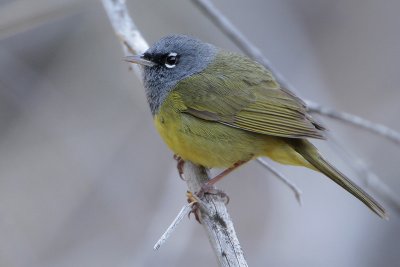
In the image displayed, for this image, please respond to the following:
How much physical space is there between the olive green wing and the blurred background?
581mm

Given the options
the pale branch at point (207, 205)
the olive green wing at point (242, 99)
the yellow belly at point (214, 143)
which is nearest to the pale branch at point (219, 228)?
the pale branch at point (207, 205)

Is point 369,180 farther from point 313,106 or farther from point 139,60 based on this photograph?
point 139,60

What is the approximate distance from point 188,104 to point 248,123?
0.48 m

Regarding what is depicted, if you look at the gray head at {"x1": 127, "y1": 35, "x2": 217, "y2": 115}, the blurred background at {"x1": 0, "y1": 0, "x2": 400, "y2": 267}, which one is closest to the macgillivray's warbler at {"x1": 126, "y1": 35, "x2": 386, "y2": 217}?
the gray head at {"x1": 127, "y1": 35, "x2": 217, "y2": 115}

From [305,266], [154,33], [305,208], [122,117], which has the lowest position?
[305,266]

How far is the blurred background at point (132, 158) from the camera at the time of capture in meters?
5.43

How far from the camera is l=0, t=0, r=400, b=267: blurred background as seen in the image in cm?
543

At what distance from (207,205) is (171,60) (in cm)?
145

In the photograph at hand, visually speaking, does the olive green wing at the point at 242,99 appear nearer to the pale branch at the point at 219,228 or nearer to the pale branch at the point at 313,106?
the pale branch at the point at 313,106

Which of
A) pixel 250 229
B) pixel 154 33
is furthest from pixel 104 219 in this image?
pixel 154 33

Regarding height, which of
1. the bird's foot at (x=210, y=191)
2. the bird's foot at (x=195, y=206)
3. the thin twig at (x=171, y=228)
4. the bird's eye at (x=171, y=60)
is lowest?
the thin twig at (x=171, y=228)

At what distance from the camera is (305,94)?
6.68 metres

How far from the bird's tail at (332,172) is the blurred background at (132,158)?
78 cm

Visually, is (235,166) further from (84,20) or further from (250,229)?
(84,20)
